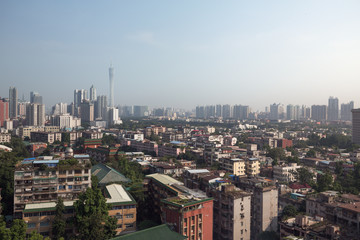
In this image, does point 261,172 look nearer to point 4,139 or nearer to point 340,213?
point 340,213

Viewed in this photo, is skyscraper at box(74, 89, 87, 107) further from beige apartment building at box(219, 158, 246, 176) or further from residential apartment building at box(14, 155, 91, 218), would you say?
residential apartment building at box(14, 155, 91, 218)

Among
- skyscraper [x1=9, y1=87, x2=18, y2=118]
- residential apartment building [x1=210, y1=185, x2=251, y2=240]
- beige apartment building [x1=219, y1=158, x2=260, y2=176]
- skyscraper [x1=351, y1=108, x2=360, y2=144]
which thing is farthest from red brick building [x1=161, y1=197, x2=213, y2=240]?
skyscraper [x1=9, y1=87, x2=18, y2=118]

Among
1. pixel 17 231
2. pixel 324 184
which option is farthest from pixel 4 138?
pixel 324 184

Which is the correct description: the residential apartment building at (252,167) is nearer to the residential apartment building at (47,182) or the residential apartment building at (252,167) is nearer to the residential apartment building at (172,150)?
the residential apartment building at (172,150)

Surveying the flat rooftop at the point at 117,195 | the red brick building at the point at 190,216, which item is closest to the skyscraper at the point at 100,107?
the flat rooftop at the point at 117,195

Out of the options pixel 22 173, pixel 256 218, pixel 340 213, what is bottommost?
pixel 256 218

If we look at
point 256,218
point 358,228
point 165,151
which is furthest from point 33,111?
point 358,228
